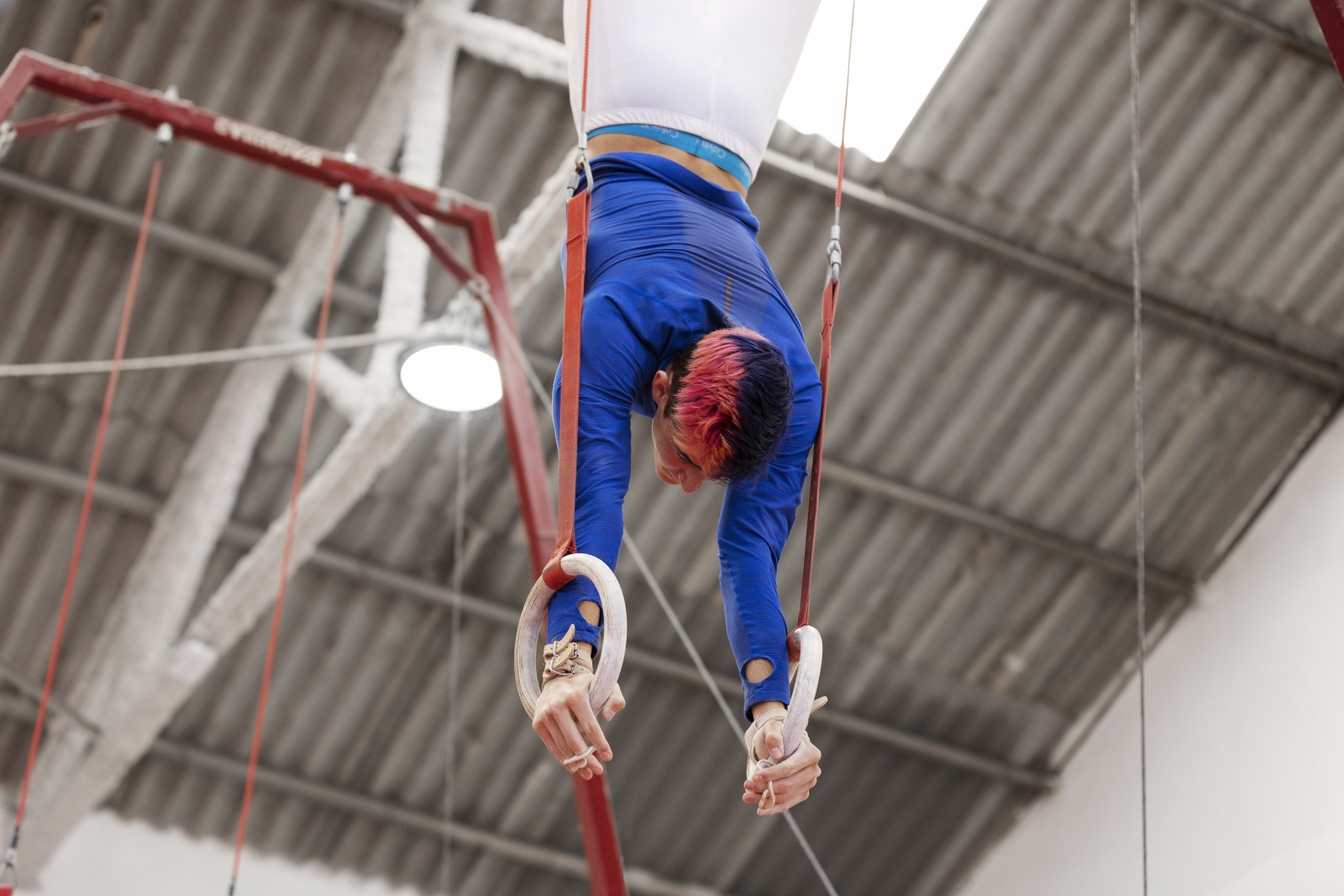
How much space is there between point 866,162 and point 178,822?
5.18 metres

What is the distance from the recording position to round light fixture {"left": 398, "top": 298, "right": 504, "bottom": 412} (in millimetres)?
5711

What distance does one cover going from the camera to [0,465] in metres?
7.68

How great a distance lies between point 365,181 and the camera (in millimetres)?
5797

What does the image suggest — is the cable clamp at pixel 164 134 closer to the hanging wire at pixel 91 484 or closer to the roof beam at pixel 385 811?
the hanging wire at pixel 91 484

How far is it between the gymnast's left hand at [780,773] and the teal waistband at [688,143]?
3.87ft

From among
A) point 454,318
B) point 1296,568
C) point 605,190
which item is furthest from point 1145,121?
point 605,190

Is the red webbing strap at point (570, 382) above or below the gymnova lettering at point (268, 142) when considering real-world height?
below

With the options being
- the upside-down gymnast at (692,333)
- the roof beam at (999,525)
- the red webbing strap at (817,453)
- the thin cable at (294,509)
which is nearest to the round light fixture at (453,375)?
the thin cable at (294,509)

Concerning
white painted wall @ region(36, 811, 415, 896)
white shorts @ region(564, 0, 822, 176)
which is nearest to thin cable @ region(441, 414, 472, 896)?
white painted wall @ region(36, 811, 415, 896)

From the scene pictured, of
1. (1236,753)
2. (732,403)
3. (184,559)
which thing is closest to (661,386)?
(732,403)

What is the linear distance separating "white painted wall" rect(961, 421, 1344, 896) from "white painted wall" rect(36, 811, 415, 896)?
3.83 m

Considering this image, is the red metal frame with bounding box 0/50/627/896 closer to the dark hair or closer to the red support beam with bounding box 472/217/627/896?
the red support beam with bounding box 472/217/627/896

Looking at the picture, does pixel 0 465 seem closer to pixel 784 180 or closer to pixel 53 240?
pixel 53 240

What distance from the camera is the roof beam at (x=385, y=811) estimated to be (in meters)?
8.30
